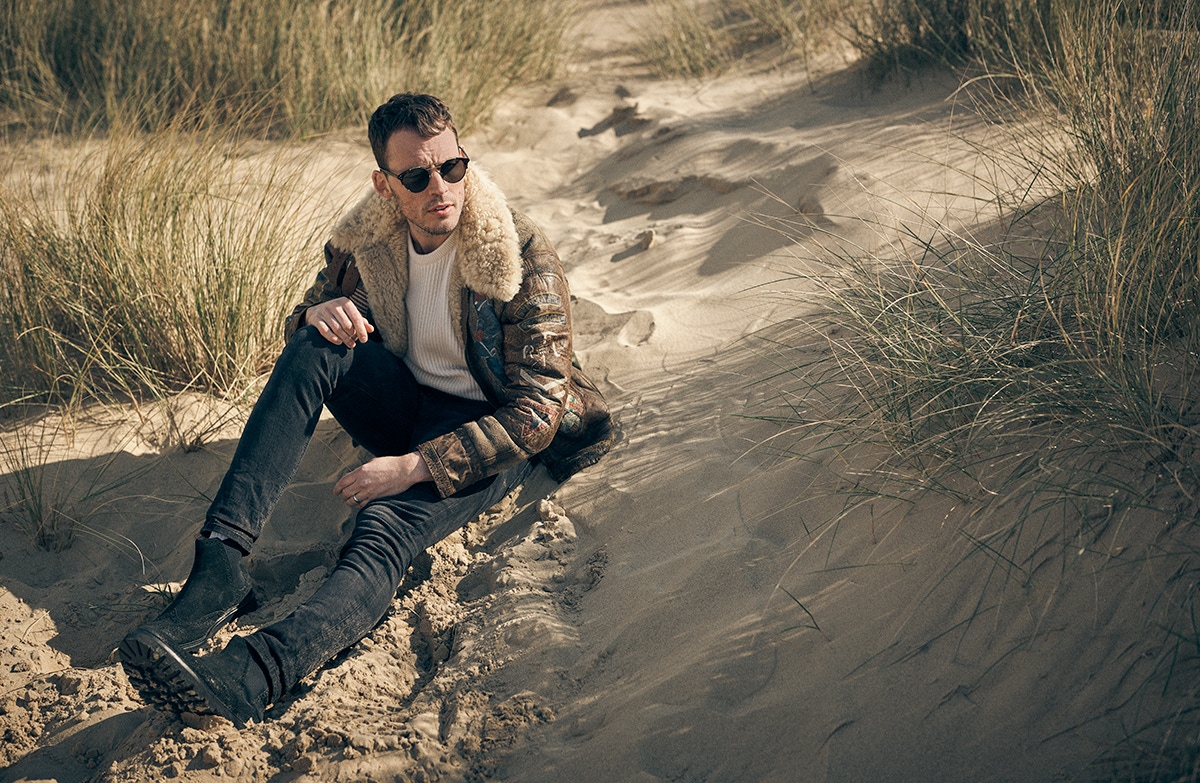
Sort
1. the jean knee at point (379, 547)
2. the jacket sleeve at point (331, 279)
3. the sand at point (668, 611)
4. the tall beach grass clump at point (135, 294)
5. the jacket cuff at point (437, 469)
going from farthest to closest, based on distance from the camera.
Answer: the tall beach grass clump at point (135, 294), the jacket sleeve at point (331, 279), the jacket cuff at point (437, 469), the jean knee at point (379, 547), the sand at point (668, 611)

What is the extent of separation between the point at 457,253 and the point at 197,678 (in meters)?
1.31

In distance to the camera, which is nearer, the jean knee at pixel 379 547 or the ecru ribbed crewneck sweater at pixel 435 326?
the jean knee at pixel 379 547

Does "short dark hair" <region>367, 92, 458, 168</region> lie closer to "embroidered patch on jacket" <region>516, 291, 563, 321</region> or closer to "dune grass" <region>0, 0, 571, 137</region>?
"embroidered patch on jacket" <region>516, 291, 563, 321</region>

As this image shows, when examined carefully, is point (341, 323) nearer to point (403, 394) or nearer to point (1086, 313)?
point (403, 394)

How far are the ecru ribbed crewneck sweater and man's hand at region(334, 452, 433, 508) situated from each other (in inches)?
14.3

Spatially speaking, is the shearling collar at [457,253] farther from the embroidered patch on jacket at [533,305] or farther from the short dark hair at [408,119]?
the short dark hair at [408,119]

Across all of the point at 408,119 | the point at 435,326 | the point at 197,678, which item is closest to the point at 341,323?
the point at 435,326

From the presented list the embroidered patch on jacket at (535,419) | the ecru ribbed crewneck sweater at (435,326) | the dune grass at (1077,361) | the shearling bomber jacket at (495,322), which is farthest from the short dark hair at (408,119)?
the dune grass at (1077,361)

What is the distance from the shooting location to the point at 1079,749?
175 centimetres

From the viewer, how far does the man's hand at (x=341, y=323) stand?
8.58 ft

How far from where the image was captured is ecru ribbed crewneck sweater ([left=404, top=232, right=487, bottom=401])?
2.75 metres

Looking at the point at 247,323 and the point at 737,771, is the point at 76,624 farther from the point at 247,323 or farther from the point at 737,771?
the point at 737,771

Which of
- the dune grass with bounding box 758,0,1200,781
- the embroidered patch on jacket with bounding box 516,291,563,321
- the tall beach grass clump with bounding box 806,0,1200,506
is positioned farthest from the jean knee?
the tall beach grass clump with bounding box 806,0,1200,506

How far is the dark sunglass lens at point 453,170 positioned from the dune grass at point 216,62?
10.3 ft
